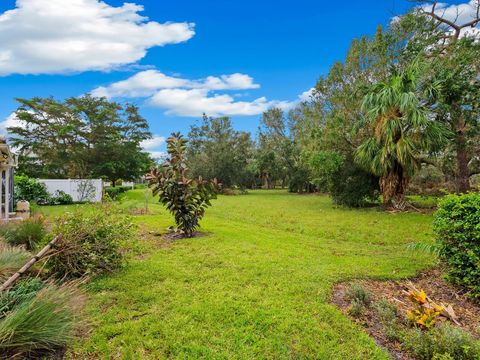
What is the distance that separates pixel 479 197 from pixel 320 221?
6.43 meters

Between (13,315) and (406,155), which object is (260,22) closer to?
(406,155)

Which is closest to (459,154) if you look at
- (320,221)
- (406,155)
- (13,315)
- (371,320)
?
(406,155)

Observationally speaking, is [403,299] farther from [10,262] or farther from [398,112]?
[398,112]

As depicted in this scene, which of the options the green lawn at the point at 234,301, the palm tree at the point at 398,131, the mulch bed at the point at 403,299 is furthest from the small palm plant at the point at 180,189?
the palm tree at the point at 398,131

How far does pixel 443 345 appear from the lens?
257 centimetres

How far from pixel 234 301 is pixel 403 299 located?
2161 mm

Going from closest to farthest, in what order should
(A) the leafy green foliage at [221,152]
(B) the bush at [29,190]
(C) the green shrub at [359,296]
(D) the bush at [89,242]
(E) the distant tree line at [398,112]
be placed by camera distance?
(C) the green shrub at [359,296] < (D) the bush at [89,242] < (E) the distant tree line at [398,112] < (B) the bush at [29,190] < (A) the leafy green foliage at [221,152]

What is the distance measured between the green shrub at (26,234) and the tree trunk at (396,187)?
11.7m

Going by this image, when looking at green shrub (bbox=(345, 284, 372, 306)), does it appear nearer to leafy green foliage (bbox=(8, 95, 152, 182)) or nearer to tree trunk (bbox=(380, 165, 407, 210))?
tree trunk (bbox=(380, 165, 407, 210))

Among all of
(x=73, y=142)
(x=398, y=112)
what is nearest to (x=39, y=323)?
(x=398, y=112)

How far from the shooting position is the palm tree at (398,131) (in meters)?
10.4

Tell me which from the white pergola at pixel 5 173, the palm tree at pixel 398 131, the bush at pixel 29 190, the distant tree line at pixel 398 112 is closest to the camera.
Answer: the white pergola at pixel 5 173

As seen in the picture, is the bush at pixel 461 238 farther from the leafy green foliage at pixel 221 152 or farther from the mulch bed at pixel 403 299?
the leafy green foliage at pixel 221 152

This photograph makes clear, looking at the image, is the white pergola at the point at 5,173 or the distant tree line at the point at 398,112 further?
the distant tree line at the point at 398,112
